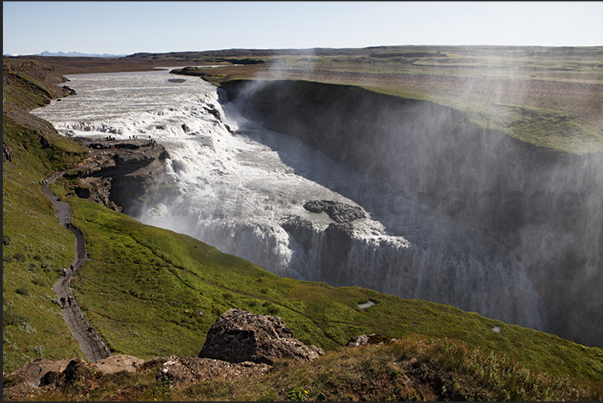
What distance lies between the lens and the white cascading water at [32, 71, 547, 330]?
42.8m

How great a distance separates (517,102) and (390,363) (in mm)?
67611

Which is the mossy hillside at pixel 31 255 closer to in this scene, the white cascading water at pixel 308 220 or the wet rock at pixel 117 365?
A: the wet rock at pixel 117 365

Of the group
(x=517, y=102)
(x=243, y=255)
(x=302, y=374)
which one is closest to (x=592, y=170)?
(x=517, y=102)

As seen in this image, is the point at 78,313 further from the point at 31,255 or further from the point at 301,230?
the point at 301,230

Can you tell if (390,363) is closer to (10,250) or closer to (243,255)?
(10,250)

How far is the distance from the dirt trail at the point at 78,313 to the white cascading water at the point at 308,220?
13.8 m

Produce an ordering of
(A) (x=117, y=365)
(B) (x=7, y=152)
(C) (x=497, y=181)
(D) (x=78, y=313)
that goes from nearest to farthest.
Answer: (A) (x=117, y=365) < (D) (x=78, y=313) < (B) (x=7, y=152) < (C) (x=497, y=181)

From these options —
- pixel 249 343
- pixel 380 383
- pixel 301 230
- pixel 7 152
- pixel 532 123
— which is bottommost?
pixel 301 230

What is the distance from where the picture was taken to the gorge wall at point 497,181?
4097 centimetres

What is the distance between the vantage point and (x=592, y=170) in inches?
1645

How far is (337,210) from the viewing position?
50.5 m

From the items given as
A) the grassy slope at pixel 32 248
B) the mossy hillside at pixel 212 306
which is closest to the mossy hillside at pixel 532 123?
the mossy hillside at pixel 212 306

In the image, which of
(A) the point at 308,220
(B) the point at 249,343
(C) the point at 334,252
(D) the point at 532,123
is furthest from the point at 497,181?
(B) the point at 249,343

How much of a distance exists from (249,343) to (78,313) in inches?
532
